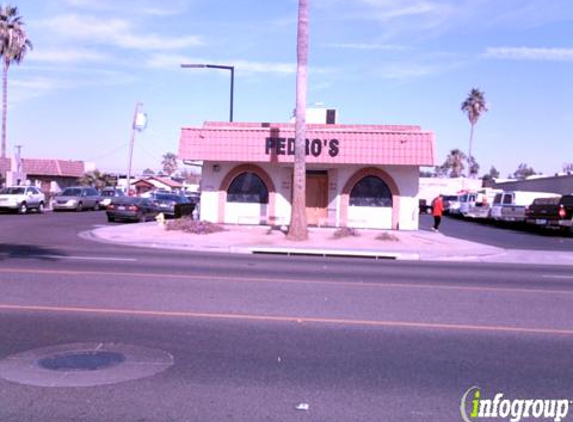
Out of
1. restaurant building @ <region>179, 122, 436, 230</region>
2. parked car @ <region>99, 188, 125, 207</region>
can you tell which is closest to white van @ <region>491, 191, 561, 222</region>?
restaurant building @ <region>179, 122, 436, 230</region>

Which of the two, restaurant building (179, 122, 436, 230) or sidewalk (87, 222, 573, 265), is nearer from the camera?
sidewalk (87, 222, 573, 265)

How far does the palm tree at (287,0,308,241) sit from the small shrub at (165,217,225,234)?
3.48m

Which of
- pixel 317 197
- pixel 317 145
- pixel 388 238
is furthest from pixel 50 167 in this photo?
pixel 388 238

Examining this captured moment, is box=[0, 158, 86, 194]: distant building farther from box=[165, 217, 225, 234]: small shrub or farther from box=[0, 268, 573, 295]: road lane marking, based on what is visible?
box=[0, 268, 573, 295]: road lane marking

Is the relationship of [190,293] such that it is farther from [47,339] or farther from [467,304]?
[467,304]

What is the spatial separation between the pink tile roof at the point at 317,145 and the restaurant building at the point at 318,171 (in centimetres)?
4

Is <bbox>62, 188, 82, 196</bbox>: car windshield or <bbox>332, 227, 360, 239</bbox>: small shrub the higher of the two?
<bbox>62, 188, 82, 196</bbox>: car windshield

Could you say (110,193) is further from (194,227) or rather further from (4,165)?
(194,227)

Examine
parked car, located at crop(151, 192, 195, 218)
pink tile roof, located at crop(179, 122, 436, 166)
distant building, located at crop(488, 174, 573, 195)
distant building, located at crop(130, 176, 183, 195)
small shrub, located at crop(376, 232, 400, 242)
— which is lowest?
small shrub, located at crop(376, 232, 400, 242)

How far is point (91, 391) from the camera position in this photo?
6.15 meters

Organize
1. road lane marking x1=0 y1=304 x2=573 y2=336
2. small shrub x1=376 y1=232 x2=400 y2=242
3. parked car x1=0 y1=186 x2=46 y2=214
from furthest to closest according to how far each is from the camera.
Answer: parked car x1=0 y1=186 x2=46 y2=214 < small shrub x1=376 y1=232 x2=400 y2=242 < road lane marking x1=0 y1=304 x2=573 y2=336

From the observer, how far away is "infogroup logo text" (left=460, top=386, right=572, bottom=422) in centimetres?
579

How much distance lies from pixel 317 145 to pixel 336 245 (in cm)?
656

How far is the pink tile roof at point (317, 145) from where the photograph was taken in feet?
92.0
